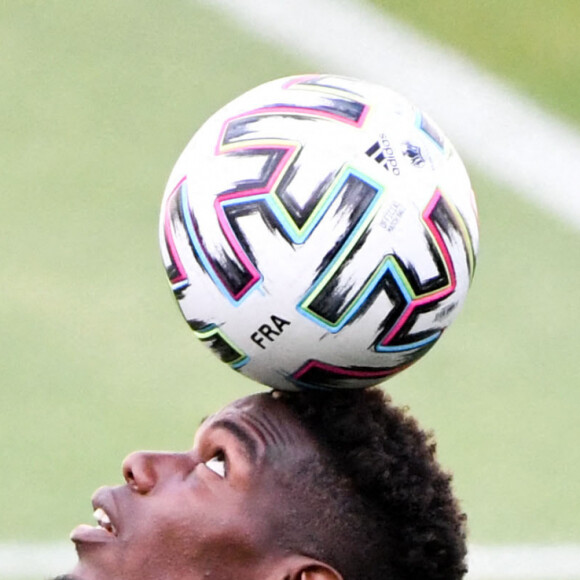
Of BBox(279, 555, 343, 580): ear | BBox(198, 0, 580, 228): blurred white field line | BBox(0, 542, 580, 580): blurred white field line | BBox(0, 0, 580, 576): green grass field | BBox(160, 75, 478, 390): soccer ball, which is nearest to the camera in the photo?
BBox(160, 75, 478, 390): soccer ball

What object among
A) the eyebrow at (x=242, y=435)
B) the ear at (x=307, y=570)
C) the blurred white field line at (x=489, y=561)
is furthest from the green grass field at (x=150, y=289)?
the ear at (x=307, y=570)

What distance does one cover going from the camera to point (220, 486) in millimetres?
3766

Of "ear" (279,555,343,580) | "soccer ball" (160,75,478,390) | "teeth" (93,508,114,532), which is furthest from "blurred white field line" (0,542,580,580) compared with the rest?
"soccer ball" (160,75,478,390)

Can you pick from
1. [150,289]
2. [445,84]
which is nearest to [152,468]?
[150,289]

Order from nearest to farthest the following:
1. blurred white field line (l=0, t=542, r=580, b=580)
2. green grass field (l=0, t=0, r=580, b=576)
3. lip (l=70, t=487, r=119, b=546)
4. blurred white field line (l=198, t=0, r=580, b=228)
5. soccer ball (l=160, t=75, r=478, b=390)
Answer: soccer ball (l=160, t=75, r=478, b=390) → lip (l=70, t=487, r=119, b=546) → blurred white field line (l=0, t=542, r=580, b=580) → green grass field (l=0, t=0, r=580, b=576) → blurred white field line (l=198, t=0, r=580, b=228)

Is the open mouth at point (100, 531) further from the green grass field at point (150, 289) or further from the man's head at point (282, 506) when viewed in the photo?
the green grass field at point (150, 289)

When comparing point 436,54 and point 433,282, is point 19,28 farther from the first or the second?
point 433,282

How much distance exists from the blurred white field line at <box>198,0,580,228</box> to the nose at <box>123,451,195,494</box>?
19.2 feet

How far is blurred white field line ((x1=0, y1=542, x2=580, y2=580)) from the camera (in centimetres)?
668

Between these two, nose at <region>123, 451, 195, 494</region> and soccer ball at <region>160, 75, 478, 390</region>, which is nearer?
Answer: soccer ball at <region>160, 75, 478, 390</region>

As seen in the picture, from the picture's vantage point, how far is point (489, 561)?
6.87 meters

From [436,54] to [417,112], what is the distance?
7.03m

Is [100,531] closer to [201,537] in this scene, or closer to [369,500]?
[201,537]

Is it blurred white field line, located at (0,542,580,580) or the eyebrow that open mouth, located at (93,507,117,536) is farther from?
blurred white field line, located at (0,542,580,580)
